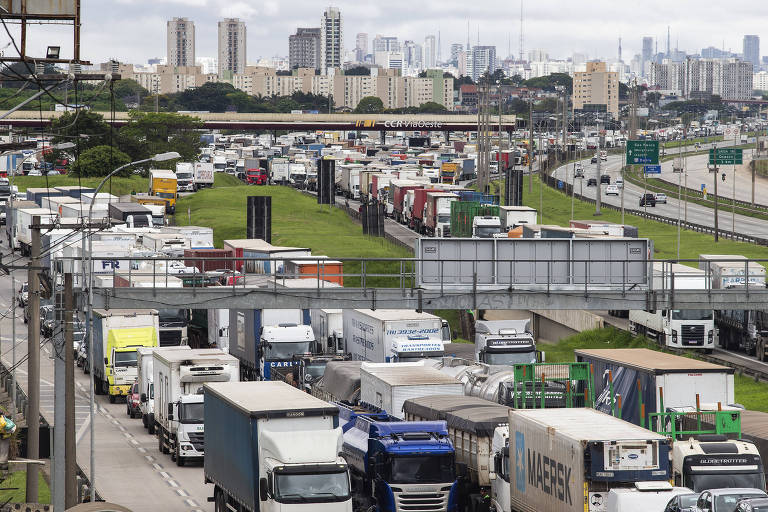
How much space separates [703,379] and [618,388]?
279cm

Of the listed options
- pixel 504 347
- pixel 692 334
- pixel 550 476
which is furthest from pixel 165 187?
pixel 550 476

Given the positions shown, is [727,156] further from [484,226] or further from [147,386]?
[147,386]

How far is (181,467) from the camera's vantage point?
125ft

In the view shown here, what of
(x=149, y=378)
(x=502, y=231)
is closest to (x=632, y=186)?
(x=502, y=231)

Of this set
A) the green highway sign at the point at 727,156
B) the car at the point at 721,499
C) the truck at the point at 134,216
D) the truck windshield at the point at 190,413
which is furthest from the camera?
the green highway sign at the point at 727,156

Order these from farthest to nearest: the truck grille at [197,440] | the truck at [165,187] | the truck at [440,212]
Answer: the truck at [165,187] → the truck at [440,212] → the truck grille at [197,440]

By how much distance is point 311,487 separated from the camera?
25.1 metres

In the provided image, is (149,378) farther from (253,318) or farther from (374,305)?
(374,305)

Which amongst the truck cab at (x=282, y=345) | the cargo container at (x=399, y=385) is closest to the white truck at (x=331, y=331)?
the truck cab at (x=282, y=345)

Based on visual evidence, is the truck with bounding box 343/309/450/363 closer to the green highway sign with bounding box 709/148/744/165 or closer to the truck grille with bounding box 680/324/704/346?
the truck grille with bounding box 680/324/704/346

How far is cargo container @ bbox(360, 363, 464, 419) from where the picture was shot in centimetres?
3462

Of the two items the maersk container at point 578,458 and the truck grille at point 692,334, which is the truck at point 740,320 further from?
the maersk container at point 578,458

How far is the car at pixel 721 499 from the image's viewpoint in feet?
70.9

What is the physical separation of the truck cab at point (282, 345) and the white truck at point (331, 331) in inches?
86.8
